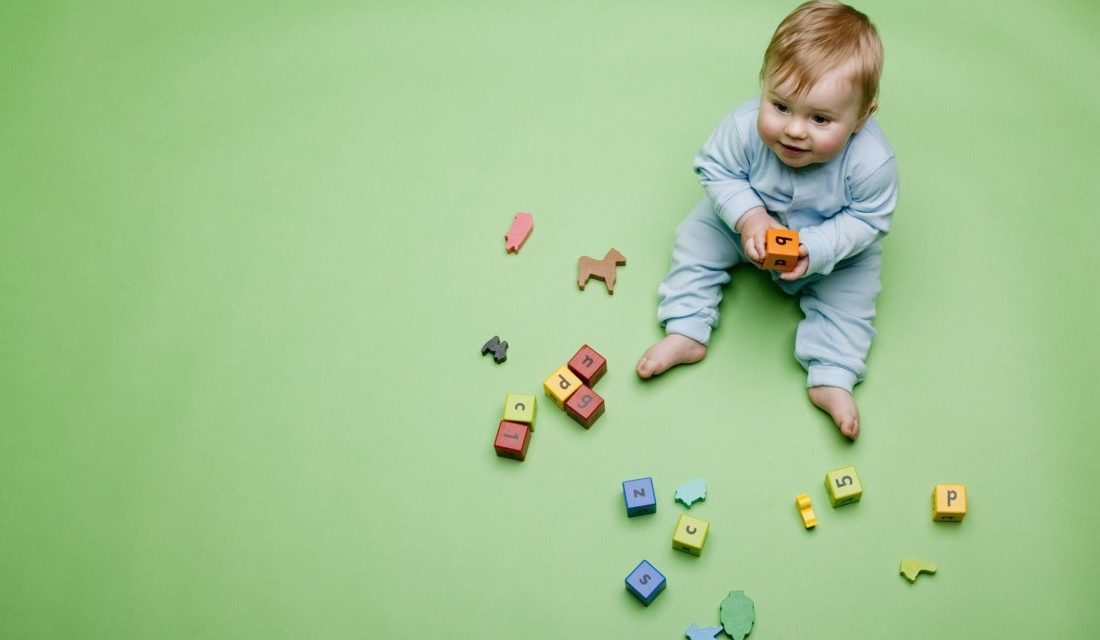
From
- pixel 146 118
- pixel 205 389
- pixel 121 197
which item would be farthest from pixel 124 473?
pixel 146 118

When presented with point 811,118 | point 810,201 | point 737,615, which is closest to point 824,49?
point 811,118

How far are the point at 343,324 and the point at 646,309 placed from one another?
0.43 meters

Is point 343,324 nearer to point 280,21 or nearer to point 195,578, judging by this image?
point 195,578

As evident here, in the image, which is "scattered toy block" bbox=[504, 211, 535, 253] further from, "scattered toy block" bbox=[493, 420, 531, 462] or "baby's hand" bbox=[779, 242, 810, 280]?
"baby's hand" bbox=[779, 242, 810, 280]

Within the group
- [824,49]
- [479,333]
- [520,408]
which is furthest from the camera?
[479,333]

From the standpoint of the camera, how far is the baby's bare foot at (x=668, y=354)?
1254 millimetres

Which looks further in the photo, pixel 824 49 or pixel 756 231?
pixel 756 231

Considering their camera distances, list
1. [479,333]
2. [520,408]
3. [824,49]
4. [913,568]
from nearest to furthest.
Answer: [824,49], [913,568], [520,408], [479,333]

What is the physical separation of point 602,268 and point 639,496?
0.35 m

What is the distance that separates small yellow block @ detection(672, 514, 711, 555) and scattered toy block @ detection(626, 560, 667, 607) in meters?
0.05

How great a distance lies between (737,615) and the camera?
3.64ft

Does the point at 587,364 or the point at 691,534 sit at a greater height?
the point at 587,364

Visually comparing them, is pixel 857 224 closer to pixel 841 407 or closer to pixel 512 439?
pixel 841 407

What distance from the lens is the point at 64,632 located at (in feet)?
3.82
